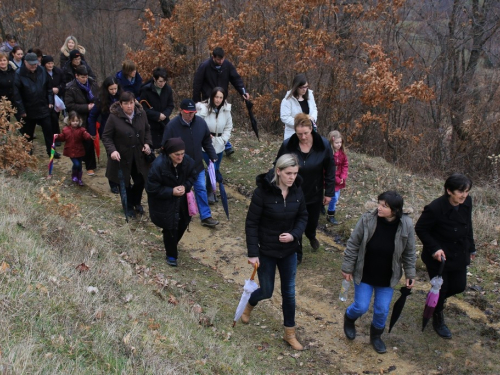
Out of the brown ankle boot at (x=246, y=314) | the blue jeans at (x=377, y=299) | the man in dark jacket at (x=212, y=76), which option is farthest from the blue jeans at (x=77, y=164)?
the blue jeans at (x=377, y=299)

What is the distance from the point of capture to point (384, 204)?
4.54 metres

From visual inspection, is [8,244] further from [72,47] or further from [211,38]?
[211,38]

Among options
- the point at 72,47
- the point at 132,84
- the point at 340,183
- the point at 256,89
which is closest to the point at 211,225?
the point at 340,183

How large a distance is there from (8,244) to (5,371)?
203 cm

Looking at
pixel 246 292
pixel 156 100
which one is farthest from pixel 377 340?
pixel 156 100

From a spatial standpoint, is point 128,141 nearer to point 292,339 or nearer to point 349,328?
point 292,339

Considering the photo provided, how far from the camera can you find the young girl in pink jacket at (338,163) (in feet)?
24.9

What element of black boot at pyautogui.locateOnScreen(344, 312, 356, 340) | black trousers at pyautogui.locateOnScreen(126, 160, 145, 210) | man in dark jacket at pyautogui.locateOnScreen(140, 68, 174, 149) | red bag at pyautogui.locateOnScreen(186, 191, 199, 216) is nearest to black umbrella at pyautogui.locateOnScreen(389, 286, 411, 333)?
black boot at pyautogui.locateOnScreen(344, 312, 356, 340)

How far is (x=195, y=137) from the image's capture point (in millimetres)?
7293

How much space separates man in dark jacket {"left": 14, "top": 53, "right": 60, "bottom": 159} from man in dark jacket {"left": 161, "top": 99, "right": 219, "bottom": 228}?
3502 millimetres

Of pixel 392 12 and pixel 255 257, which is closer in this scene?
pixel 255 257

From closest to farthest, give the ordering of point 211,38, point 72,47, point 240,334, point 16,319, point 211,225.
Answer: point 16,319 → point 240,334 → point 211,225 → point 72,47 → point 211,38

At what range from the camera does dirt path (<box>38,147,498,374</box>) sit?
4.95 meters

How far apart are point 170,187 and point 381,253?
2.76 metres
